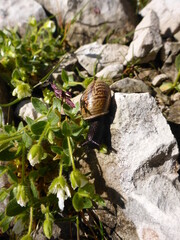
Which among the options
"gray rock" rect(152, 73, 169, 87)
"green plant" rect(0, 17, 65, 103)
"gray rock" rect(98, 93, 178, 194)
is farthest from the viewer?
"gray rock" rect(152, 73, 169, 87)

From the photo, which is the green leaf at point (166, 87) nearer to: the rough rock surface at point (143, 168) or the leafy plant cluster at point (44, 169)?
the rough rock surface at point (143, 168)

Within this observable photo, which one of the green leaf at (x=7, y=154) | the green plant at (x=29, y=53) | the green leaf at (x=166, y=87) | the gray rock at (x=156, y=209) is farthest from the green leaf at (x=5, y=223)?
the green leaf at (x=166, y=87)

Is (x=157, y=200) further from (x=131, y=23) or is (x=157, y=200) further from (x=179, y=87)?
(x=131, y=23)

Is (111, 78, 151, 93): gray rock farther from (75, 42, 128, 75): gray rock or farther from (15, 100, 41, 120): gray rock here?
(15, 100, 41, 120): gray rock

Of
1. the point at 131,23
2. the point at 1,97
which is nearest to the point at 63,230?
the point at 1,97

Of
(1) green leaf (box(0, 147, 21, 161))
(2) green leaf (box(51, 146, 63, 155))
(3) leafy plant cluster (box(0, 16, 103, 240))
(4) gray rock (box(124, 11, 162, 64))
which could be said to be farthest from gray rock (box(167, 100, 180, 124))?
(1) green leaf (box(0, 147, 21, 161))

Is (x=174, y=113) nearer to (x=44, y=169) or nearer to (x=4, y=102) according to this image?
(x=44, y=169)
